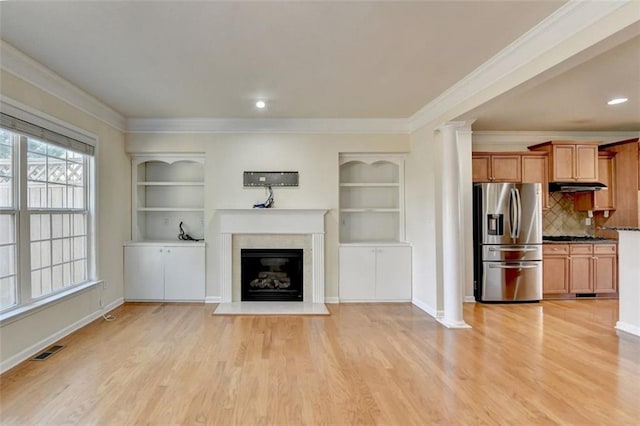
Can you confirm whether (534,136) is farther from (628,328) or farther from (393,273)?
(393,273)

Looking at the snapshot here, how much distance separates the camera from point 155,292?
5.25 m

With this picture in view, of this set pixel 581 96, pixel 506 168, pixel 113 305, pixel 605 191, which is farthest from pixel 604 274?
pixel 113 305

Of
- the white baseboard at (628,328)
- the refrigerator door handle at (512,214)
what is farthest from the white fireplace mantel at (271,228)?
the white baseboard at (628,328)

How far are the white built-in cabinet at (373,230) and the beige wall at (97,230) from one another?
318cm

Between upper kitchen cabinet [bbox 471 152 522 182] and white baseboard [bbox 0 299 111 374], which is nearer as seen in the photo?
white baseboard [bbox 0 299 111 374]

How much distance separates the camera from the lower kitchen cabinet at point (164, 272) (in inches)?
205

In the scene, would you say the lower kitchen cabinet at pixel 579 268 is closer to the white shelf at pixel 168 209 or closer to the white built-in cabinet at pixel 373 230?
the white built-in cabinet at pixel 373 230

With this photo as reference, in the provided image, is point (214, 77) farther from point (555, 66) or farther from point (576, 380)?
point (576, 380)

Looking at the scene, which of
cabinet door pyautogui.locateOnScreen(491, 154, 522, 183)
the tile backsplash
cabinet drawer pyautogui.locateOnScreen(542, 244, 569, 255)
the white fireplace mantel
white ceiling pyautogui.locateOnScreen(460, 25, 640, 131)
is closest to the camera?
white ceiling pyautogui.locateOnScreen(460, 25, 640, 131)

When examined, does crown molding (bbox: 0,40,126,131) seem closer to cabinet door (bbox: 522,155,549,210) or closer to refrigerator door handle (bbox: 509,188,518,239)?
refrigerator door handle (bbox: 509,188,518,239)

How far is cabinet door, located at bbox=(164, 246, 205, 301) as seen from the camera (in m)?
5.25

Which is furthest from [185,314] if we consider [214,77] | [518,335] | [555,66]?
[555,66]

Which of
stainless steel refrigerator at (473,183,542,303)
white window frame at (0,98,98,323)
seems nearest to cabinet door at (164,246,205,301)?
white window frame at (0,98,98,323)

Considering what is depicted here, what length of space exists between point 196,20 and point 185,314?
11.6ft
